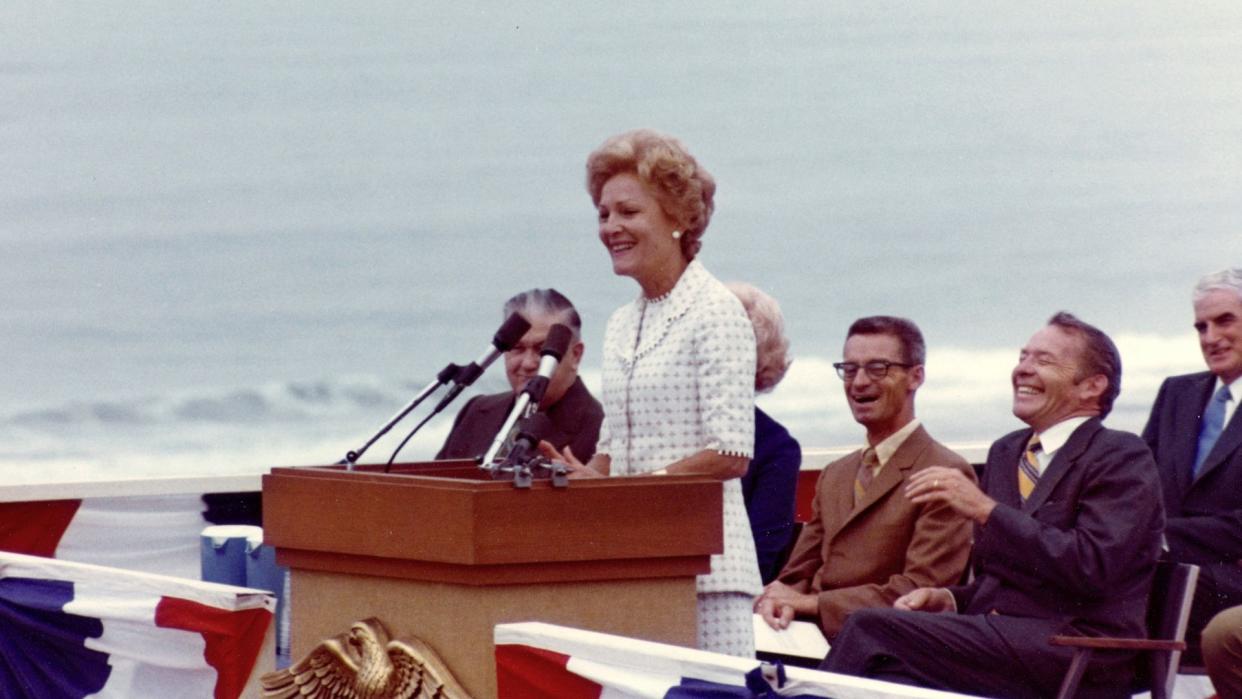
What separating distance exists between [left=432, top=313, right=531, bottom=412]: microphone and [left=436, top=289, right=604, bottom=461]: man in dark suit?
1432mm

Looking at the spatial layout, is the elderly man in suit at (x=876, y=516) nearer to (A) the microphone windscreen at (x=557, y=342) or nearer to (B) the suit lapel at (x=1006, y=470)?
(B) the suit lapel at (x=1006, y=470)

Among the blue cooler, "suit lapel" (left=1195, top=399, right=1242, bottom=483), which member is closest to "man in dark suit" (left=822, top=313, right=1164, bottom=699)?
"suit lapel" (left=1195, top=399, right=1242, bottom=483)

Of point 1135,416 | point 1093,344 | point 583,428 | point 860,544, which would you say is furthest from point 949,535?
point 1135,416

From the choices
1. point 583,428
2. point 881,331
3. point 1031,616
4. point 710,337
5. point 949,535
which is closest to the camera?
point 710,337

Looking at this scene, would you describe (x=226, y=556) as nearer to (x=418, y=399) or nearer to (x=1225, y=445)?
(x=418, y=399)

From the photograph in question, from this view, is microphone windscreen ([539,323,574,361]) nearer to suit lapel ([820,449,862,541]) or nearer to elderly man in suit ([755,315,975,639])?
elderly man in suit ([755,315,975,639])

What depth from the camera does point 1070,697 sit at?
288 centimetres

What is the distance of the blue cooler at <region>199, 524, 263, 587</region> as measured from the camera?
3.70 meters

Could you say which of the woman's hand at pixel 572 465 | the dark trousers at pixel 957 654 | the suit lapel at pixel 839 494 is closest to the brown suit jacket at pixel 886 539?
the suit lapel at pixel 839 494

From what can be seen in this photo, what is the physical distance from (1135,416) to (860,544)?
3.00 meters

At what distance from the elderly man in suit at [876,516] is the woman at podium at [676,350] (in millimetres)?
934

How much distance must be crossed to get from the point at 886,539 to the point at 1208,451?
1054 mm

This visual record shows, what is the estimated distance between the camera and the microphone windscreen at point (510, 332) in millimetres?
2291

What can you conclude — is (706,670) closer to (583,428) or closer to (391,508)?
(391,508)
